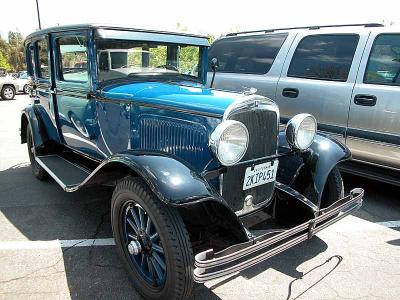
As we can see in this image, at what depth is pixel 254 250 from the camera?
219 cm

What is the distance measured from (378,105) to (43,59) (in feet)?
13.0

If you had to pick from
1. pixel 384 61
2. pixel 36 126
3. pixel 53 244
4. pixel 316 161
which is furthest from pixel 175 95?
pixel 384 61

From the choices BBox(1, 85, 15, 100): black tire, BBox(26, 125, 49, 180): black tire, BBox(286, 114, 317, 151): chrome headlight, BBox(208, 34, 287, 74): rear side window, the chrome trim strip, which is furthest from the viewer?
BBox(1, 85, 15, 100): black tire

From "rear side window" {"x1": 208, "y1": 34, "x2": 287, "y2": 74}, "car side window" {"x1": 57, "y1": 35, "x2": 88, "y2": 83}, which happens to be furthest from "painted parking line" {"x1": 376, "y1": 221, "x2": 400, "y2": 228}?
"car side window" {"x1": 57, "y1": 35, "x2": 88, "y2": 83}

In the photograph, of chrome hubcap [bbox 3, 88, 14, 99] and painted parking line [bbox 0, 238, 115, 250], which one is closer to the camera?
painted parking line [bbox 0, 238, 115, 250]

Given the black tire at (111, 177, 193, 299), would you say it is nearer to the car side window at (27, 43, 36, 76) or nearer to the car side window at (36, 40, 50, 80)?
the car side window at (36, 40, 50, 80)

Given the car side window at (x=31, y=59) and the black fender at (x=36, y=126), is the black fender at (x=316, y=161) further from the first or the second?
the car side window at (x=31, y=59)

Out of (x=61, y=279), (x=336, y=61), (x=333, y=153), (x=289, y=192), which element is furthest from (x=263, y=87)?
(x=61, y=279)

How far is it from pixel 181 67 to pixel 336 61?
194cm

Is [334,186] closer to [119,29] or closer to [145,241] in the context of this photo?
[145,241]

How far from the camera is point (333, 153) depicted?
10.5 ft

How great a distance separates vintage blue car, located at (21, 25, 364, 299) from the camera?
2.24 m

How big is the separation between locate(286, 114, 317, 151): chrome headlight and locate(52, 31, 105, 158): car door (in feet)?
6.10

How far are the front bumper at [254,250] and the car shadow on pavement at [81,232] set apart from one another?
496 millimetres
